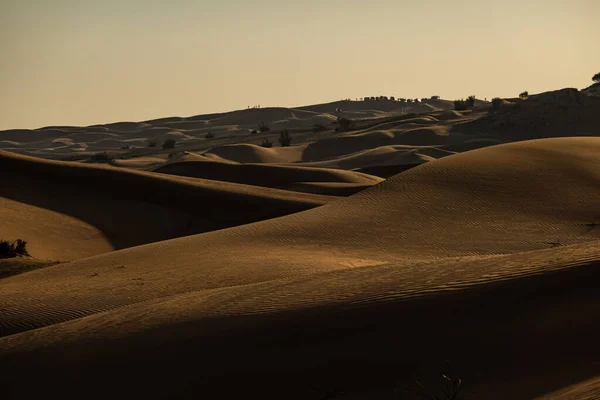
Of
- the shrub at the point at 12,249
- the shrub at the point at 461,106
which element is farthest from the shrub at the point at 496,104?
the shrub at the point at 12,249

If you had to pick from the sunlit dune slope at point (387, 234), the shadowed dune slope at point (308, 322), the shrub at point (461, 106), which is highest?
the shadowed dune slope at point (308, 322)

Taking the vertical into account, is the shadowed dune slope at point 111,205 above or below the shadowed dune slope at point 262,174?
above

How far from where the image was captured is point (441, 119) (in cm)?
6397

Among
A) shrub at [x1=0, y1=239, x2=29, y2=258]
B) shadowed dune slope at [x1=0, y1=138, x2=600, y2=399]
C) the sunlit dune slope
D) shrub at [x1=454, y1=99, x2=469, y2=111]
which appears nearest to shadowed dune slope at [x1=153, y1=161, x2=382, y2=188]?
the sunlit dune slope

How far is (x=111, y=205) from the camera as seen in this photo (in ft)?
82.3

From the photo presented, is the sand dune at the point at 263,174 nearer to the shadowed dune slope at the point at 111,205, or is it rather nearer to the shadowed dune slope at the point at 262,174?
the shadowed dune slope at the point at 262,174

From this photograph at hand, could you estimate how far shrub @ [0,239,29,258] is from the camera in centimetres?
1819

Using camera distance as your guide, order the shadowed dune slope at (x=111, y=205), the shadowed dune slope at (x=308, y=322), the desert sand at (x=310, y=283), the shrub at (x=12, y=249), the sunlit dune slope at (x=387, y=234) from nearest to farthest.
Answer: the shadowed dune slope at (x=308, y=322)
the desert sand at (x=310, y=283)
the sunlit dune slope at (x=387, y=234)
the shrub at (x=12, y=249)
the shadowed dune slope at (x=111, y=205)

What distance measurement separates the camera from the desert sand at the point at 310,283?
6910 mm

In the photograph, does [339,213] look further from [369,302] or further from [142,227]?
[369,302]

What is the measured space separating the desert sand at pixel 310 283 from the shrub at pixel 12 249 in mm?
282

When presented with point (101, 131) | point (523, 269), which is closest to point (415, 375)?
point (523, 269)

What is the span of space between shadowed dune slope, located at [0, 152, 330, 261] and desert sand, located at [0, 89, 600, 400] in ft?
0.27

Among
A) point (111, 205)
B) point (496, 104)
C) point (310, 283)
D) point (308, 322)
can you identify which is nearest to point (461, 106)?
point (496, 104)
